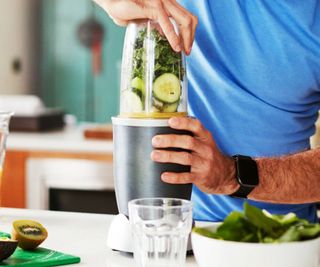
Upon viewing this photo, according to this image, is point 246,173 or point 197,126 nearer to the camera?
point 197,126

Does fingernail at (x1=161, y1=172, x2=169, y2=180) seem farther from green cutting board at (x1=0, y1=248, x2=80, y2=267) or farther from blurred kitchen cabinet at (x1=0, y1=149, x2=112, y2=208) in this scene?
blurred kitchen cabinet at (x1=0, y1=149, x2=112, y2=208)

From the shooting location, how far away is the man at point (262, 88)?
1.88 metres

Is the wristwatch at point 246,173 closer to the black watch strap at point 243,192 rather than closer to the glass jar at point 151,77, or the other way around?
the black watch strap at point 243,192

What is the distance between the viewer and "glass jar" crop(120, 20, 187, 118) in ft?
4.88

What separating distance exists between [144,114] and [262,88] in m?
0.52

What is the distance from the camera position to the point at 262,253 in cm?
112

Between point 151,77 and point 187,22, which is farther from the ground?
point 187,22

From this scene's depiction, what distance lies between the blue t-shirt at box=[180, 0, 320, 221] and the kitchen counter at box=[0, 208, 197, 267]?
348 millimetres

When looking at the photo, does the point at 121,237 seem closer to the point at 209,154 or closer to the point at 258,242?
the point at 209,154

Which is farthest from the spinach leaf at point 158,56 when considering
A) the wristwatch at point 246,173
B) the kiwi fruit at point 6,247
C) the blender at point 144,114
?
the kiwi fruit at point 6,247

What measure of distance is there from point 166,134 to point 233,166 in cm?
24

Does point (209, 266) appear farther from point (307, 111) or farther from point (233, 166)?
point (307, 111)

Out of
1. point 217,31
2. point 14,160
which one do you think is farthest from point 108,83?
point 217,31

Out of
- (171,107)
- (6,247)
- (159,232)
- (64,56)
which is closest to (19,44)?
(64,56)
